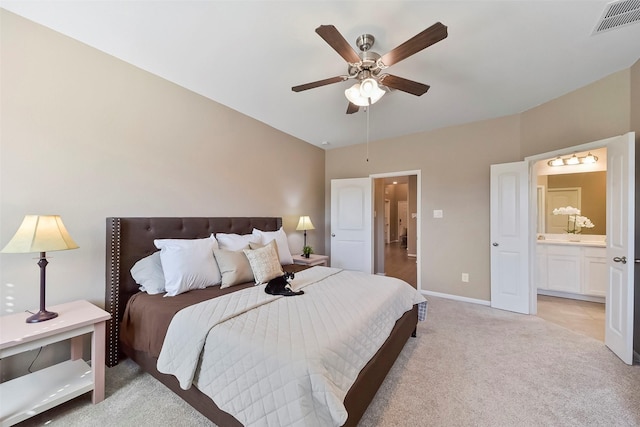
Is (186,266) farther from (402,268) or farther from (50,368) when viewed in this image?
(402,268)

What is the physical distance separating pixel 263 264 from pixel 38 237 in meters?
1.56

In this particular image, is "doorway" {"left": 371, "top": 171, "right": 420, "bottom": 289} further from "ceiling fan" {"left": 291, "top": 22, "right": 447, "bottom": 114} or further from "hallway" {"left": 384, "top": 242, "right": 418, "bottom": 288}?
"ceiling fan" {"left": 291, "top": 22, "right": 447, "bottom": 114}

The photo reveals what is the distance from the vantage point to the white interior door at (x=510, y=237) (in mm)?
3348

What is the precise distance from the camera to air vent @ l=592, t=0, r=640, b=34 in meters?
1.70

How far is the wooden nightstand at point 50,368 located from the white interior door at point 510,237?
4424 mm

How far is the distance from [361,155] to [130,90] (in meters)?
3.66

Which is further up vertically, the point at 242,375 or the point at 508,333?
the point at 242,375

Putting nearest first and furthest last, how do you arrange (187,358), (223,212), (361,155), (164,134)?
(187,358)
(164,134)
(223,212)
(361,155)

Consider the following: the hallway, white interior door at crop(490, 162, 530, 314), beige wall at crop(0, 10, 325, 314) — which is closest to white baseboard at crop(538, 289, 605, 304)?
white interior door at crop(490, 162, 530, 314)

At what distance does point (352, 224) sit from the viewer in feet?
15.8

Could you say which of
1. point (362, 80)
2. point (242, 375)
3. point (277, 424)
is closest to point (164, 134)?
point (362, 80)

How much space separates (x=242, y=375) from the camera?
1.27 m

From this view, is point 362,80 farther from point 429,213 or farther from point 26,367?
point 26,367

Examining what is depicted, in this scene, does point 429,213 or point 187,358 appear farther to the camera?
point 429,213
